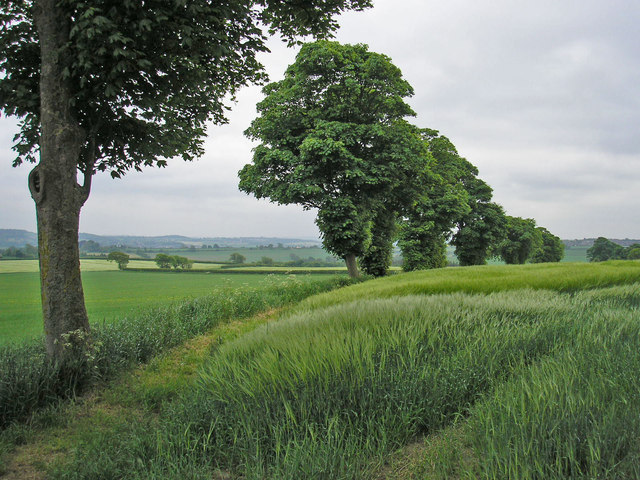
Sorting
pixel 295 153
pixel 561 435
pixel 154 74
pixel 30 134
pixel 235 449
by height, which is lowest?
pixel 235 449

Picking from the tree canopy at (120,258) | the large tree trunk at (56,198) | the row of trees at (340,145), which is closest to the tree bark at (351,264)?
the row of trees at (340,145)

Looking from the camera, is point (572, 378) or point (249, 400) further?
point (249, 400)

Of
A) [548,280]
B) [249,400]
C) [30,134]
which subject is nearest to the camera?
[249,400]

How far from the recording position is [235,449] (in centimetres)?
301

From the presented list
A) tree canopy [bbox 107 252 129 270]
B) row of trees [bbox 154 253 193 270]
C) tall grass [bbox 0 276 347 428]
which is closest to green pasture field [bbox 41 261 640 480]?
tall grass [bbox 0 276 347 428]

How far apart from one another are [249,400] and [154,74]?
5.53m

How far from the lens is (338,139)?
18531mm

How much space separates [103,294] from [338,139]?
16584mm

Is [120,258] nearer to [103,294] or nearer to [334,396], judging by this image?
[103,294]

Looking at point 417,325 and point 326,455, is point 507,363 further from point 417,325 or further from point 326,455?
point 326,455

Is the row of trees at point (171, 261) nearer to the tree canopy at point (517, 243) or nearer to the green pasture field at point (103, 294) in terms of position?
the green pasture field at point (103, 294)

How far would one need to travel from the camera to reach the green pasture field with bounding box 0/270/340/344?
439 inches

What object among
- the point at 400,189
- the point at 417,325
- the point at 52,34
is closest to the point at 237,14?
the point at 52,34

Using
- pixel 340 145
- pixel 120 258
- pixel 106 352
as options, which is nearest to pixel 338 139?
pixel 340 145
